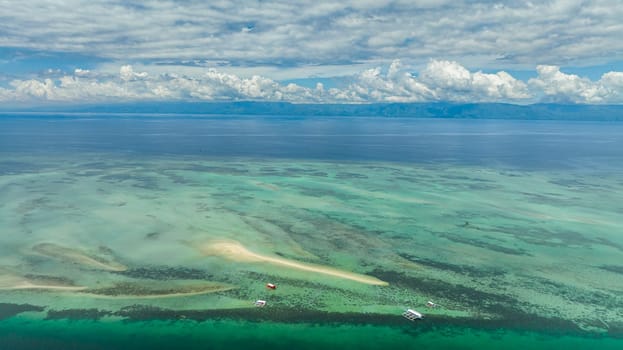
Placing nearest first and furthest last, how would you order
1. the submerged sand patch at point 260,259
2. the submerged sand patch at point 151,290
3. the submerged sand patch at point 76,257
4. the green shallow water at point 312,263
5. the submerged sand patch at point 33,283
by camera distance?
the green shallow water at point 312,263, the submerged sand patch at point 151,290, the submerged sand patch at point 33,283, the submerged sand patch at point 260,259, the submerged sand patch at point 76,257

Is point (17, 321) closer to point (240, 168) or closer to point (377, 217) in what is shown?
point (377, 217)

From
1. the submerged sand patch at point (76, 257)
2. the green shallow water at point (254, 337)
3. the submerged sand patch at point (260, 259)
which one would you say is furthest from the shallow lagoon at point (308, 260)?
the submerged sand patch at point (260, 259)

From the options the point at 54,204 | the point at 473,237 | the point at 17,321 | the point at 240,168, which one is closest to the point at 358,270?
the point at 473,237

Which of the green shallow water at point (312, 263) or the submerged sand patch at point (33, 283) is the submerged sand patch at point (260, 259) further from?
the submerged sand patch at point (33, 283)

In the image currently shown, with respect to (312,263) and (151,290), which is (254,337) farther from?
(312,263)

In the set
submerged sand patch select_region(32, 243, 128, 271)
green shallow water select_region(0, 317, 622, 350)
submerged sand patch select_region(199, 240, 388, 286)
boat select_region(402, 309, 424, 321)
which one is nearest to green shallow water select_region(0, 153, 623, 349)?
green shallow water select_region(0, 317, 622, 350)

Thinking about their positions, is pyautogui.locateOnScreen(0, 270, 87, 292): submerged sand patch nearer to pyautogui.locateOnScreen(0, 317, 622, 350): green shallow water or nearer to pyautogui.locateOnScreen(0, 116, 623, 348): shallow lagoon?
pyautogui.locateOnScreen(0, 116, 623, 348): shallow lagoon
